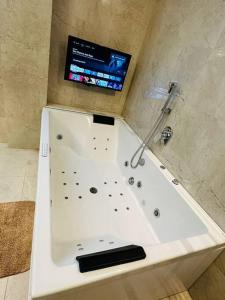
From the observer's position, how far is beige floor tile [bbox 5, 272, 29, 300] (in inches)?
40.3

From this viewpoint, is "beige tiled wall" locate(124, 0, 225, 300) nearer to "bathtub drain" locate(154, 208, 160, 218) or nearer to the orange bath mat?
"bathtub drain" locate(154, 208, 160, 218)

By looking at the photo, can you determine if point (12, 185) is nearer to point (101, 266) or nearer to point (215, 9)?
point (101, 266)

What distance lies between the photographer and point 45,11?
152 cm

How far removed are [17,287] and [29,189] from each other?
31.2 inches

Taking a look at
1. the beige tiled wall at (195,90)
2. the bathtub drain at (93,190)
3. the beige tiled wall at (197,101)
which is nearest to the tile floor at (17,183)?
the bathtub drain at (93,190)

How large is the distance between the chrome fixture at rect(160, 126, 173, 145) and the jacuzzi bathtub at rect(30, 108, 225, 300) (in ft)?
0.66

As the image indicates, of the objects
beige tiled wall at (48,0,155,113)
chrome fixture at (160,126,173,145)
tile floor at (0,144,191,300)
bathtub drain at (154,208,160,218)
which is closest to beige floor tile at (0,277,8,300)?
tile floor at (0,144,191,300)

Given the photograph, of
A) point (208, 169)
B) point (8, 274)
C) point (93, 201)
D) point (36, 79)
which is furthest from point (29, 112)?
point (208, 169)

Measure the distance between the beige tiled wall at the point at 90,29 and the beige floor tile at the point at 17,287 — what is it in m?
1.71

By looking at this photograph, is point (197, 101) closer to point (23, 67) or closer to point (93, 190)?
point (93, 190)

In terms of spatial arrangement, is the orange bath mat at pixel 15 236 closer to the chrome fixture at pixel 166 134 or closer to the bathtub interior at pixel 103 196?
the bathtub interior at pixel 103 196

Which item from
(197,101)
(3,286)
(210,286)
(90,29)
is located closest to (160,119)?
(197,101)

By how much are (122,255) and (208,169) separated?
31.7 inches

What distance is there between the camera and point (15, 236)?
129 centimetres
